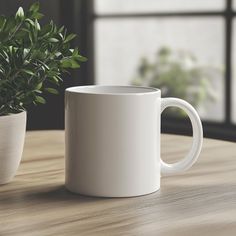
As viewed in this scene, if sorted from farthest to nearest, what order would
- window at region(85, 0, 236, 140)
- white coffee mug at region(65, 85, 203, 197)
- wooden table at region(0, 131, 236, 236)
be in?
window at region(85, 0, 236, 140) → white coffee mug at region(65, 85, 203, 197) → wooden table at region(0, 131, 236, 236)

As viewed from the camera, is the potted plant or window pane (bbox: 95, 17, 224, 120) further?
window pane (bbox: 95, 17, 224, 120)

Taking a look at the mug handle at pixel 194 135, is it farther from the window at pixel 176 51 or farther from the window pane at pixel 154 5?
the window pane at pixel 154 5

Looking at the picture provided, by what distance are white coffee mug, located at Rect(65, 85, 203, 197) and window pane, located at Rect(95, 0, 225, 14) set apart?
1867 millimetres

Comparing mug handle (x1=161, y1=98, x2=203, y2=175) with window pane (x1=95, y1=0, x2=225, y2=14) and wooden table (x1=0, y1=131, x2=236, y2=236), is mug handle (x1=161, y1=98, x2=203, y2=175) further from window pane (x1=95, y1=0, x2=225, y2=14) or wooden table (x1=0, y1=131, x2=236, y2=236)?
window pane (x1=95, y1=0, x2=225, y2=14)

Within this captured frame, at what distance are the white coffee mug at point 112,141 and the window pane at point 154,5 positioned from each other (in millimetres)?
1867

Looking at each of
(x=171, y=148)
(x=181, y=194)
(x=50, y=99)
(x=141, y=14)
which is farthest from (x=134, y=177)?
(x=50, y=99)

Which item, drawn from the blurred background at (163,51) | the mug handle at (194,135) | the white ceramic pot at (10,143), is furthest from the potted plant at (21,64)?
the blurred background at (163,51)

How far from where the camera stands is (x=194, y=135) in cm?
88

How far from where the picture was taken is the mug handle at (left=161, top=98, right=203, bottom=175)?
86 cm

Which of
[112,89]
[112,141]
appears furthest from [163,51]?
[112,141]

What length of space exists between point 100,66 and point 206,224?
8.08ft

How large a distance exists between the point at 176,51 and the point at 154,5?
253 millimetres

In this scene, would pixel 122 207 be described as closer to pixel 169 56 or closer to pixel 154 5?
pixel 169 56

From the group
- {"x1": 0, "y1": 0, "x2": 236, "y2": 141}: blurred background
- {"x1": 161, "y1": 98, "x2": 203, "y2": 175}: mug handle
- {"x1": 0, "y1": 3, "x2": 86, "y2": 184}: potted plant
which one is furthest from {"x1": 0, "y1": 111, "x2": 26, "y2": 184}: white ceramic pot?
{"x1": 0, "y1": 0, "x2": 236, "y2": 141}: blurred background
